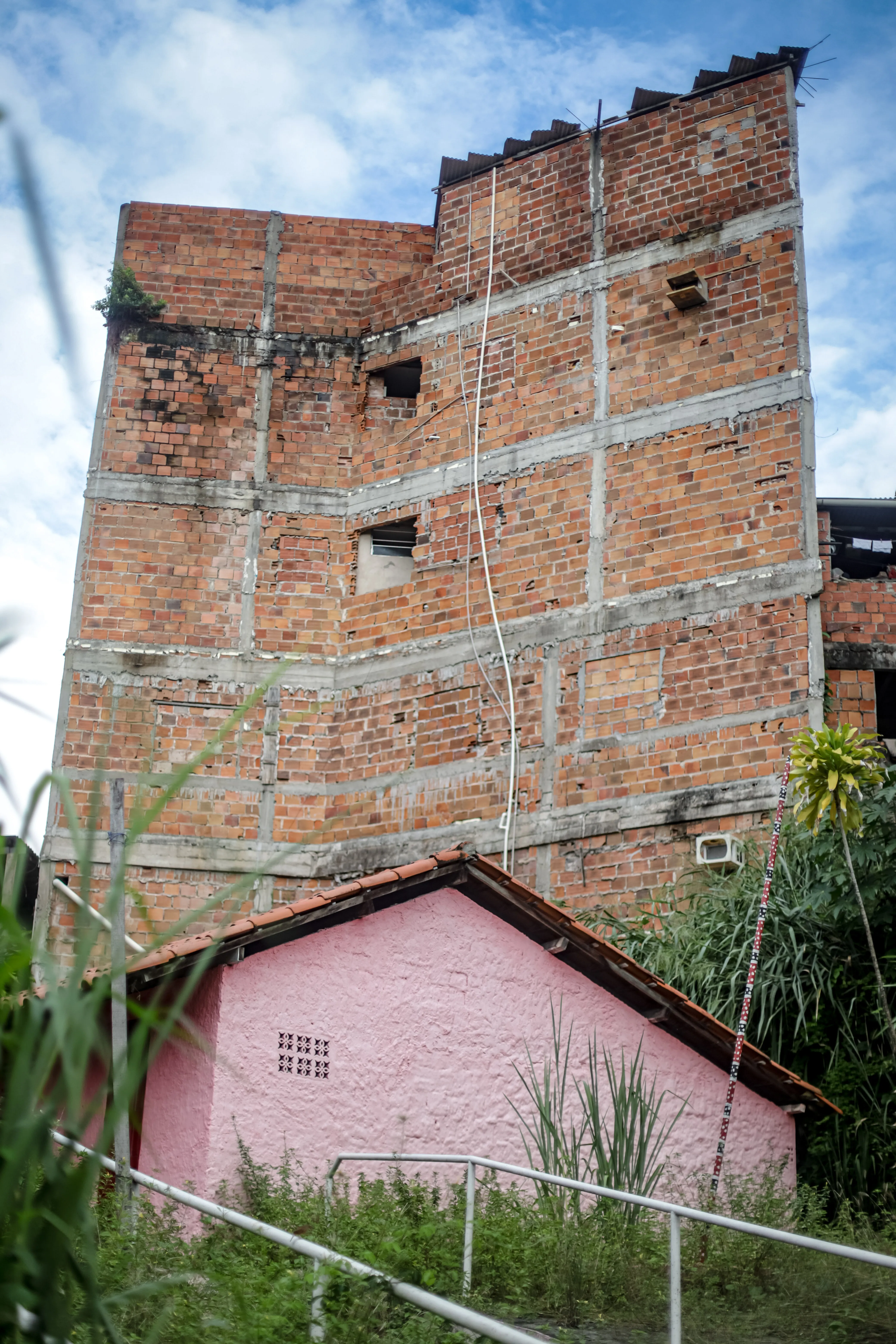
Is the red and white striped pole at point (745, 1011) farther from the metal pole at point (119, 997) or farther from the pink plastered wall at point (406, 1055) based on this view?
the metal pole at point (119, 997)

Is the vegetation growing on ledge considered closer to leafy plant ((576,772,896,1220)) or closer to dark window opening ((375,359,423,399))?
dark window opening ((375,359,423,399))

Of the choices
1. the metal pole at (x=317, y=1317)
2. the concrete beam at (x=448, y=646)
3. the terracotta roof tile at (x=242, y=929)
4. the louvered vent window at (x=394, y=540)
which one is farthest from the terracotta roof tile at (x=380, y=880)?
the louvered vent window at (x=394, y=540)

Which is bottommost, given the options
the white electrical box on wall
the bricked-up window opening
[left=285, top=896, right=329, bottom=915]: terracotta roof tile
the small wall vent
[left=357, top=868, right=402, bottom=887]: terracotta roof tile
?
[left=285, top=896, right=329, bottom=915]: terracotta roof tile

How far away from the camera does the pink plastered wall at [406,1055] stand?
772cm

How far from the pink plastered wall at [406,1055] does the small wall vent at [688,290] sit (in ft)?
23.4

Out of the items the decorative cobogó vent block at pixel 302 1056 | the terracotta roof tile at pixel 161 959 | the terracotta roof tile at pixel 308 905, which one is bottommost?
the decorative cobogó vent block at pixel 302 1056

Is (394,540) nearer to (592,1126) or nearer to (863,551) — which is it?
(863,551)

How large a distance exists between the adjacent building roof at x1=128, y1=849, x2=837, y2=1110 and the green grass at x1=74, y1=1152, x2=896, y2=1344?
1603mm

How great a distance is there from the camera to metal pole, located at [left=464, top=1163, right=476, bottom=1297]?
18.9 ft

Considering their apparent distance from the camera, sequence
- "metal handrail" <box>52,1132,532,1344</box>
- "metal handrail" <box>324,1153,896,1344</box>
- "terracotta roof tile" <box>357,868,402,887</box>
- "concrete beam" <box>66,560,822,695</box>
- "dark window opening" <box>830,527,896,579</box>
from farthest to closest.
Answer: "dark window opening" <box>830,527,896,579</box> → "concrete beam" <box>66,560,822,695</box> → "terracotta roof tile" <box>357,868,402,887</box> → "metal handrail" <box>324,1153,896,1344</box> → "metal handrail" <box>52,1132,532,1344</box>

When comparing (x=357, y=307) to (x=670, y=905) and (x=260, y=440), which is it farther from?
(x=670, y=905)

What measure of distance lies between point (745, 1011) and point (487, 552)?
22.4ft

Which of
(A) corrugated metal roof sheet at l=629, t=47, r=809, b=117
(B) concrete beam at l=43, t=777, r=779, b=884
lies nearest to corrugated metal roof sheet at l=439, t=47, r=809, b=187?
(A) corrugated metal roof sheet at l=629, t=47, r=809, b=117

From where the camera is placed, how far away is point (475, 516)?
14133 mm
